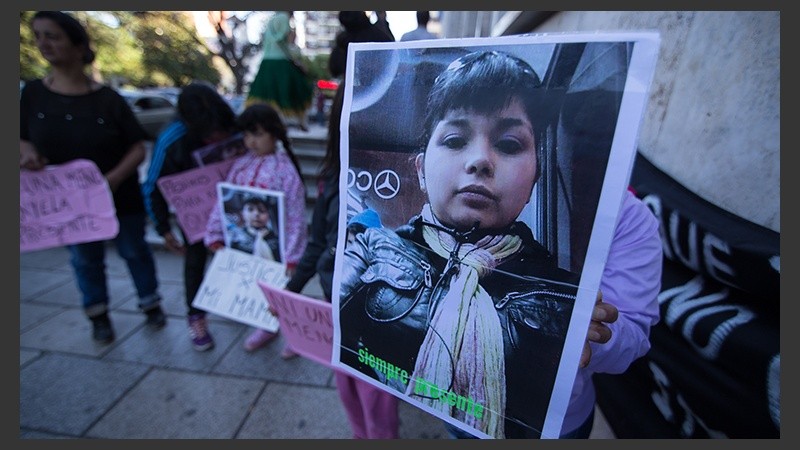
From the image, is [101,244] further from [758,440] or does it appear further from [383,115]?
[758,440]

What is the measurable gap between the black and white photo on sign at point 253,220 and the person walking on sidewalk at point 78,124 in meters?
0.91

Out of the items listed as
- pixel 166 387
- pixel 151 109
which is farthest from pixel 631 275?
pixel 151 109

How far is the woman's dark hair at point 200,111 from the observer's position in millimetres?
2049

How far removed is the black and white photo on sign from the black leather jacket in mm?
999

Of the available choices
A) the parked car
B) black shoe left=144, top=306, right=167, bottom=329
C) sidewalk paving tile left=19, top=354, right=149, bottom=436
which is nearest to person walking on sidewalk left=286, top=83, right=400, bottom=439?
sidewalk paving tile left=19, top=354, right=149, bottom=436

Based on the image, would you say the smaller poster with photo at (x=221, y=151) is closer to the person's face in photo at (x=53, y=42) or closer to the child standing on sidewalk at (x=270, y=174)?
the child standing on sidewalk at (x=270, y=174)

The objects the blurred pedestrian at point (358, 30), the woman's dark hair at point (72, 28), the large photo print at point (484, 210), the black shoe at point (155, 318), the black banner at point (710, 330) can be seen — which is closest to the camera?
the large photo print at point (484, 210)

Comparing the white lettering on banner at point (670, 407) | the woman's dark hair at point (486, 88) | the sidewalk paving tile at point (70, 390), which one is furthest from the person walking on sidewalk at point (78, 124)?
the white lettering on banner at point (670, 407)

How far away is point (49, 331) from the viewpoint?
9.08 feet

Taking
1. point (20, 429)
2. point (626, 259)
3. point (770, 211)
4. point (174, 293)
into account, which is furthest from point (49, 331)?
point (770, 211)

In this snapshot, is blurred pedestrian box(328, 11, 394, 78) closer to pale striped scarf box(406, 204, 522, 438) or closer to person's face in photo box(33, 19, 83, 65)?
pale striped scarf box(406, 204, 522, 438)

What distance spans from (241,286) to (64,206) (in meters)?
1.20

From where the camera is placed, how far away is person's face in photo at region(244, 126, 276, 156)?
6.38 ft

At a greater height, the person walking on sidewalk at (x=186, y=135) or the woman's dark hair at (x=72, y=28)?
the woman's dark hair at (x=72, y=28)
